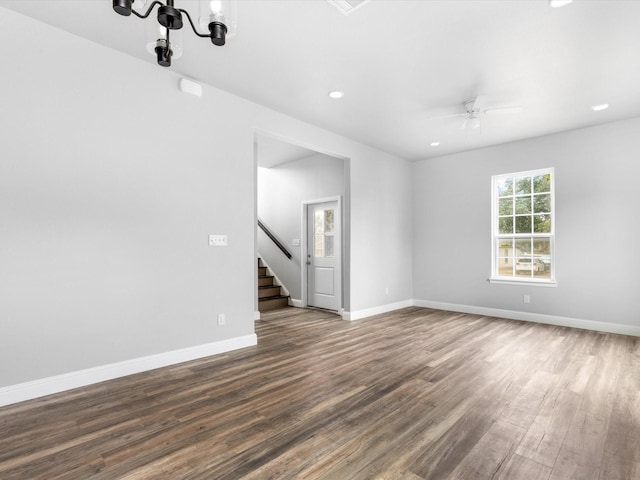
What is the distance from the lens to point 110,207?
10.0 ft

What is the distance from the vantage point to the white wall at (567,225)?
15.6 ft

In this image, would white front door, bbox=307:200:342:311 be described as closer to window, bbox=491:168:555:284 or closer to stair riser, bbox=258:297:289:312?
stair riser, bbox=258:297:289:312

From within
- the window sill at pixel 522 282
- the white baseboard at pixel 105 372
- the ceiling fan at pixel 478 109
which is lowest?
the white baseboard at pixel 105 372

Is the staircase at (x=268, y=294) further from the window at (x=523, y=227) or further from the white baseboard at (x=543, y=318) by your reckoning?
the window at (x=523, y=227)

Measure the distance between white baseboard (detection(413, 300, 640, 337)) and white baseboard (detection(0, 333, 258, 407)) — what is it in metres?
4.29

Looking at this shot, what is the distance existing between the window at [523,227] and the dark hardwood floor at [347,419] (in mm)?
1848

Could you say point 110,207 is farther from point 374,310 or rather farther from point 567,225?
point 567,225

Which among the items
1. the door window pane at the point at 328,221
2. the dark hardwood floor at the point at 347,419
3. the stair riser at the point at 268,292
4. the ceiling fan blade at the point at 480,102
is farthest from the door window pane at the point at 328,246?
the ceiling fan blade at the point at 480,102

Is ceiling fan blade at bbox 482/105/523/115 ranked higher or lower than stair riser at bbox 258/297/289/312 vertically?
higher

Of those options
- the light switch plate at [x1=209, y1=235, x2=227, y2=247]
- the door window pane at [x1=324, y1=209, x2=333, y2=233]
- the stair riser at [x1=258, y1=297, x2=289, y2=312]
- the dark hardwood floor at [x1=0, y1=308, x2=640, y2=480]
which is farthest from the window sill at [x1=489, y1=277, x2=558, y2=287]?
the light switch plate at [x1=209, y1=235, x2=227, y2=247]

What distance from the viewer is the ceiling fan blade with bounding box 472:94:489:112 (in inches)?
155

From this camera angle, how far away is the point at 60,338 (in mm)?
2781

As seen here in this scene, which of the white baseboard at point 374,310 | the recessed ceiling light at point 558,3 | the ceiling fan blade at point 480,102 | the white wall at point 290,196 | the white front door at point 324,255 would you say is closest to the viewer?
the recessed ceiling light at point 558,3

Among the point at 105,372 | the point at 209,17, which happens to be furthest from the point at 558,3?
the point at 105,372
